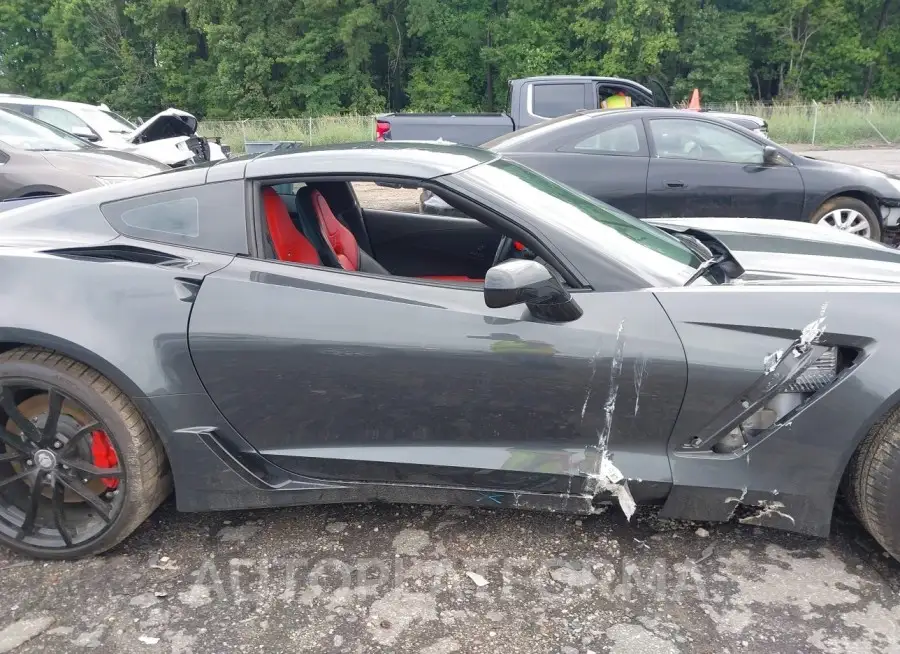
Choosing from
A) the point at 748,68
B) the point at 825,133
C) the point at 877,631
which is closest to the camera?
the point at 877,631

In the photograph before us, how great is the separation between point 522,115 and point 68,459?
8703mm

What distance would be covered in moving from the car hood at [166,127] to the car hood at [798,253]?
396 inches

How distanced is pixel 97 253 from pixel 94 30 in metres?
47.3

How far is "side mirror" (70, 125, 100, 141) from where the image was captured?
11.0 m

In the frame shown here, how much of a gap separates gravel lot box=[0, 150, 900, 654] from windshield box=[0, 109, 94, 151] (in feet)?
17.1

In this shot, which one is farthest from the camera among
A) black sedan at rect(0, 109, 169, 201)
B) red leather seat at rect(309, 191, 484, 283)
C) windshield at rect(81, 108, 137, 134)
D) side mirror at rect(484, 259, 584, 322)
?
windshield at rect(81, 108, 137, 134)

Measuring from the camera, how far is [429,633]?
2041 mm

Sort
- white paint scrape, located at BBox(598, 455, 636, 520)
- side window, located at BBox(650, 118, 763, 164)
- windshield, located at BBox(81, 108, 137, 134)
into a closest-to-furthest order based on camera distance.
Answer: white paint scrape, located at BBox(598, 455, 636, 520)
side window, located at BBox(650, 118, 763, 164)
windshield, located at BBox(81, 108, 137, 134)

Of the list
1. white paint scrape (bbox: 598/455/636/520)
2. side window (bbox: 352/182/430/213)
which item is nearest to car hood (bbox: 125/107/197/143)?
side window (bbox: 352/182/430/213)

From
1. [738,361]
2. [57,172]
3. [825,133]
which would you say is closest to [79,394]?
[738,361]

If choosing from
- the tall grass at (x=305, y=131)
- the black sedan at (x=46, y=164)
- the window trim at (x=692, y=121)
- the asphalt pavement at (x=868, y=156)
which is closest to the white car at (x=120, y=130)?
the black sedan at (x=46, y=164)

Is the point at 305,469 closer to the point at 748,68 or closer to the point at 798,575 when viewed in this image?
the point at 798,575

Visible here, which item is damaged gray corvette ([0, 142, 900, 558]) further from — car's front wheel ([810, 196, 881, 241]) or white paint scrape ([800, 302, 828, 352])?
car's front wheel ([810, 196, 881, 241])

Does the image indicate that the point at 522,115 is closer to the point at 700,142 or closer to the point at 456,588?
the point at 700,142
